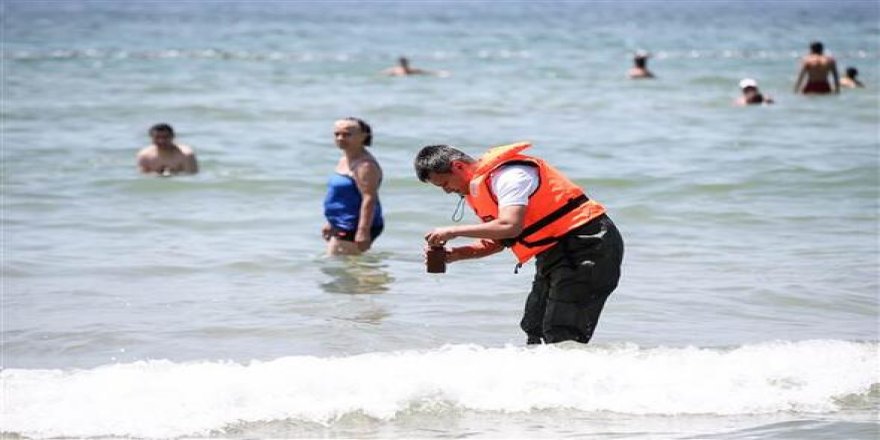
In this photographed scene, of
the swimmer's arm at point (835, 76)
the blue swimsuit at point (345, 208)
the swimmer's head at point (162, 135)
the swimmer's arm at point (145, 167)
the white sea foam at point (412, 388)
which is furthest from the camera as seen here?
the swimmer's arm at point (835, 76)

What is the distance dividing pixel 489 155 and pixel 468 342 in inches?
101

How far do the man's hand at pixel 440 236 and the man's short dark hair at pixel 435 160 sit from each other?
25 cm

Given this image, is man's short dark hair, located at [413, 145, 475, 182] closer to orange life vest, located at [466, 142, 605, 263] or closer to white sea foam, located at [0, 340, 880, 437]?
orange life vest, located at [466, 142, 605, 263]

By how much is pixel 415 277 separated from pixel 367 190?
840 millimetres

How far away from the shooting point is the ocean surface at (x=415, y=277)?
6465mm

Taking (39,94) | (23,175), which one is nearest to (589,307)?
(23,175)

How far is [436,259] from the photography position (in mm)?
6023

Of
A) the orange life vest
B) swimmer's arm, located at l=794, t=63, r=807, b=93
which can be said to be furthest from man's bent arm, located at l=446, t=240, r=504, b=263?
swimmer's arm, located at l=794, t=63, r=807, b=93

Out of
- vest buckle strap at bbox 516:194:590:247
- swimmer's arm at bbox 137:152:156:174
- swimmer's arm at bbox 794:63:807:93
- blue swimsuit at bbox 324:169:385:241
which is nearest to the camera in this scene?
vest buckle strap at bbox 516:194:590:247

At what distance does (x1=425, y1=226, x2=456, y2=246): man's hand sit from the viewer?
5.89 meters

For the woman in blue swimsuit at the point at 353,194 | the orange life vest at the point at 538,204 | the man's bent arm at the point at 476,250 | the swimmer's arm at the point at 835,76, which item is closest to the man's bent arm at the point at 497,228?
the orange life vest at the point at 538,204

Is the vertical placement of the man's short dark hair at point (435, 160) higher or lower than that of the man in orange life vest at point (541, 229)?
higher

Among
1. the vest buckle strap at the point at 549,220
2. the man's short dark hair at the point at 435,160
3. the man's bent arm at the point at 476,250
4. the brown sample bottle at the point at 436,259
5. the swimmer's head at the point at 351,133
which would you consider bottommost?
the swimmer's head at the point at 351,133

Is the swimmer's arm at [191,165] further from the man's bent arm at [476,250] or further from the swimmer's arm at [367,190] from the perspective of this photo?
the man's bent arm at [476,250]
